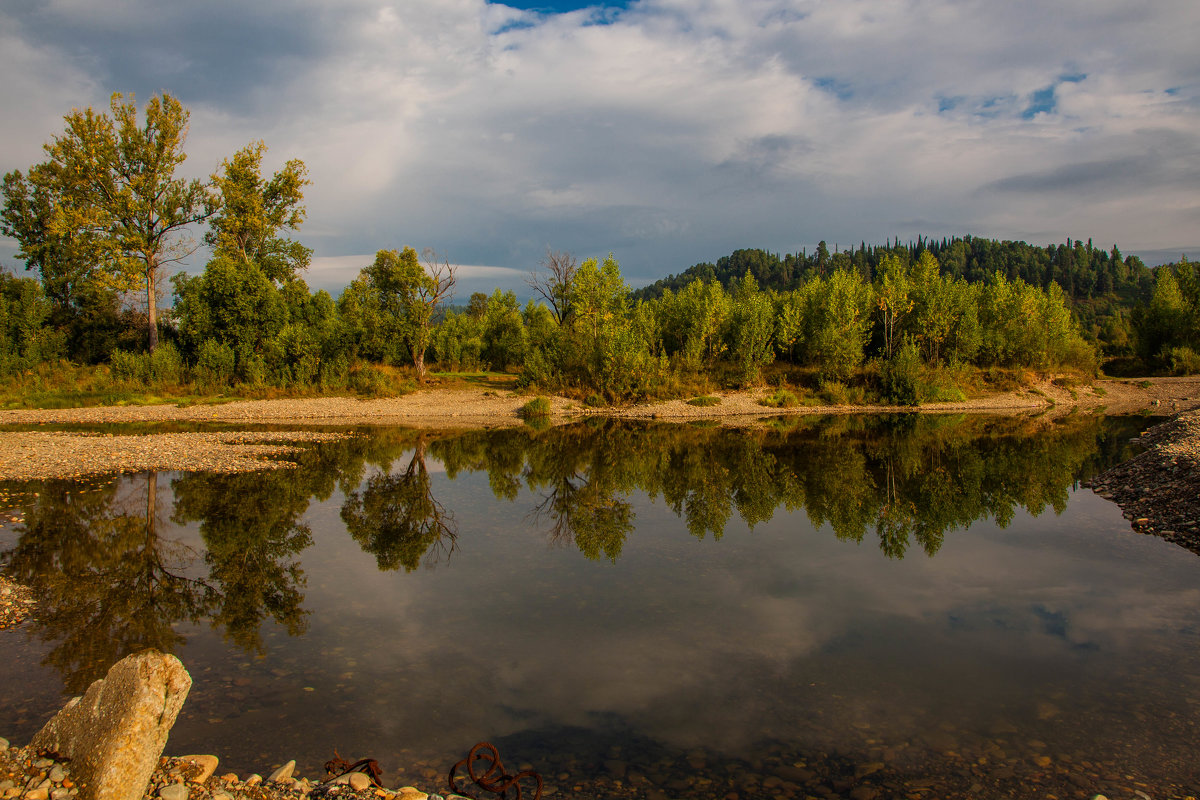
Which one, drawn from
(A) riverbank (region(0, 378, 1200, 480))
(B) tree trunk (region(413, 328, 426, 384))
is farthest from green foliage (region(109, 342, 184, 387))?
(B) tree trunk (region(413, 328, 426, 384))

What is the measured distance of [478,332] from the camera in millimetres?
55469

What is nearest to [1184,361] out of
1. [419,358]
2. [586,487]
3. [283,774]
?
[586,487]

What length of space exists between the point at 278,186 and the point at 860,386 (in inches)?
1645

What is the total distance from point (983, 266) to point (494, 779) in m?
183

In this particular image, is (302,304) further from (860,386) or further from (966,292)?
(966,292)

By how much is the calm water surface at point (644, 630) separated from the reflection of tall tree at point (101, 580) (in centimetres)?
6

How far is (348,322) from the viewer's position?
40.6 metres

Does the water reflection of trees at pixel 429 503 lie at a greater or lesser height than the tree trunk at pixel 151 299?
lesser

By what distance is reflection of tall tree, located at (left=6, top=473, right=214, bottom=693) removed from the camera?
7652mm

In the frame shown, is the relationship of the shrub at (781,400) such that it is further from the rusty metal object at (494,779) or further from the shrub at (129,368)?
the rusty metal object at (494,779)

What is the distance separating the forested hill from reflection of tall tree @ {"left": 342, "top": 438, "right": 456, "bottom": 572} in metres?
126

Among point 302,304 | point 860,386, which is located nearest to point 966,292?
point 860,386

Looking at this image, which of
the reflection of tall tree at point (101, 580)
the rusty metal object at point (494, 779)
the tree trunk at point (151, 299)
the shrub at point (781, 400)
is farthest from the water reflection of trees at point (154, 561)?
the shrub at point (781, 400)

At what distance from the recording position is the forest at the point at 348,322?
124 feet
